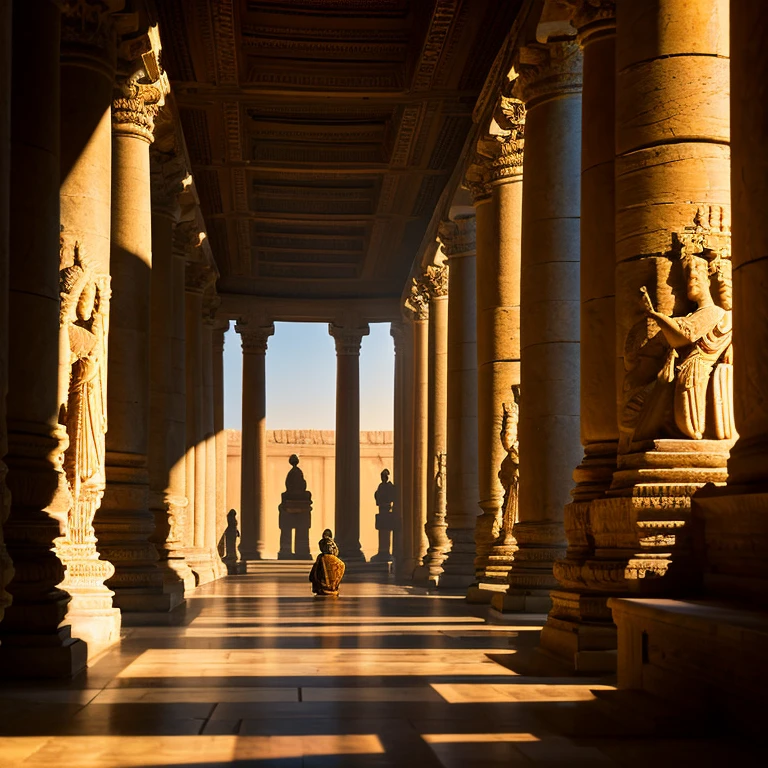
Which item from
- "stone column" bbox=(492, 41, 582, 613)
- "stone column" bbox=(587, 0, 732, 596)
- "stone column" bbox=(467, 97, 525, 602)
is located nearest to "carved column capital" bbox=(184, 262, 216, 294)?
"stone column" bbox=(467, 97, 525, 602)

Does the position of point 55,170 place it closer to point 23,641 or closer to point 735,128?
point 23,641

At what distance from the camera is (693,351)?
1902 centimetres

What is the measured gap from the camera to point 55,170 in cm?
2102

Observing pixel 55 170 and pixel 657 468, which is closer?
pixel 657 468

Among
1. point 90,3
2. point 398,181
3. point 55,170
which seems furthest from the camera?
point 398,181

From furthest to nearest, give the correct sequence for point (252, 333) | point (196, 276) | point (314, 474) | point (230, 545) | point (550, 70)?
point (314, 474), point (230, 545), point (252, 333), point (196, 276), point (550, 70)

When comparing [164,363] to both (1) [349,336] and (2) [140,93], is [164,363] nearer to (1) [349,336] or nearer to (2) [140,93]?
(2) [140,93]

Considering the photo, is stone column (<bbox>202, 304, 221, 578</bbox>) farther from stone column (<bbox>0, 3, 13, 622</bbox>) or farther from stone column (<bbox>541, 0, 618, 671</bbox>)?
stone column (<bbox>0, 3, 13, 622</bbox>)

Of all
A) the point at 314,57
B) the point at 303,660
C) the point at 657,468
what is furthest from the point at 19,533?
the point at 314,57

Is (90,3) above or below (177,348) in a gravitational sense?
above

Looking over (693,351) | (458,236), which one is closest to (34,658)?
(693,351)

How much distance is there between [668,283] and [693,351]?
118 centimetres

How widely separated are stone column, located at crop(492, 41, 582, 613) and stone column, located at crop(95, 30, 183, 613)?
9.49 metres

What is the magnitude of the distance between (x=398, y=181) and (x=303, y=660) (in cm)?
3280
